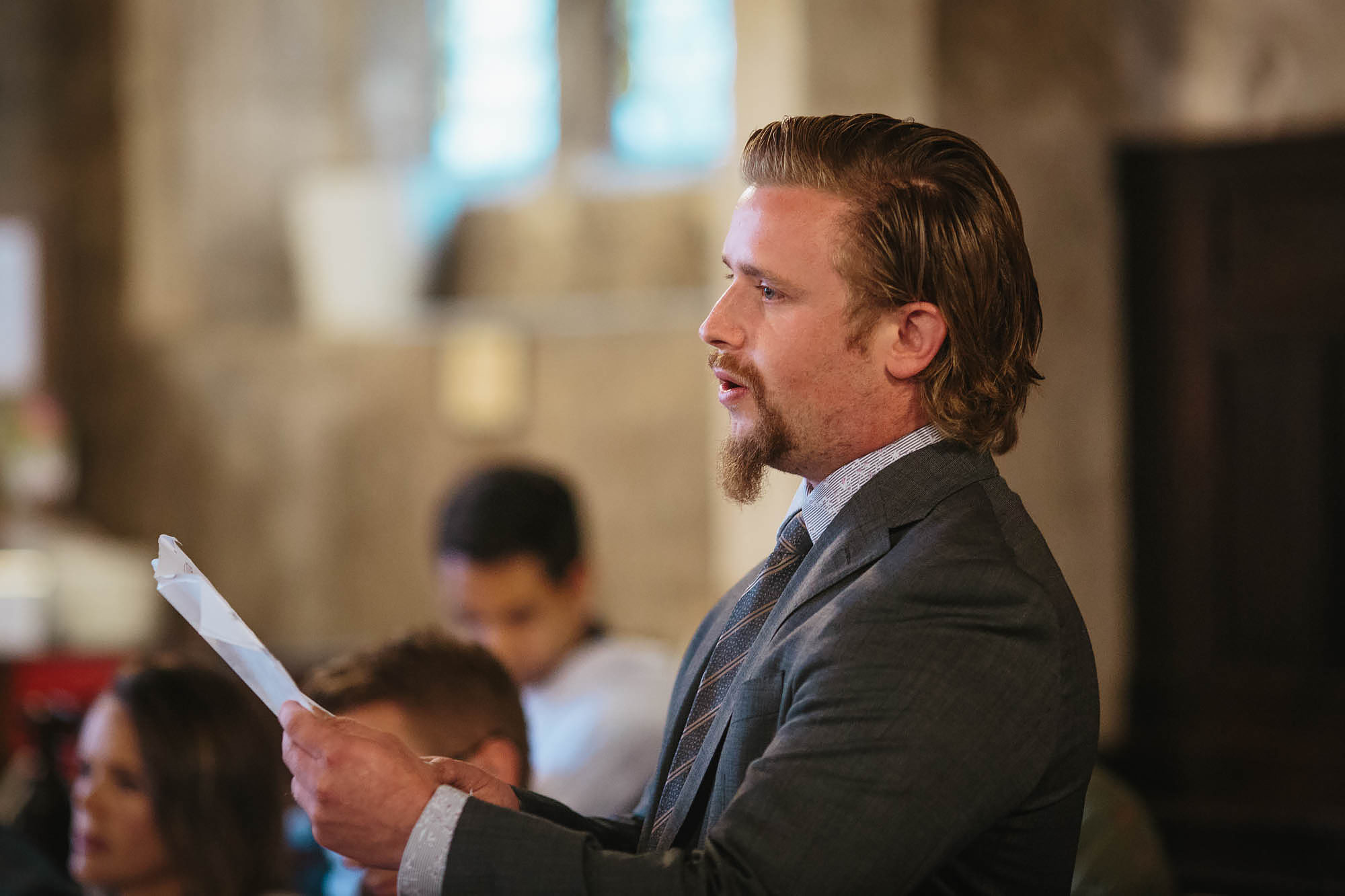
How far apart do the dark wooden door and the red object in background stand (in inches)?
156

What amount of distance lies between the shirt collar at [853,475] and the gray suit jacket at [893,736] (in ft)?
0.05

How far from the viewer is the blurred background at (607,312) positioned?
4770 millimetres

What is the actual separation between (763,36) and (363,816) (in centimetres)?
381

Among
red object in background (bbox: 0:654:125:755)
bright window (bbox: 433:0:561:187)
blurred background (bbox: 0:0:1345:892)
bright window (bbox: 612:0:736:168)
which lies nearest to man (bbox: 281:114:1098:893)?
blurred background (bbox: 0:0:1345:892)

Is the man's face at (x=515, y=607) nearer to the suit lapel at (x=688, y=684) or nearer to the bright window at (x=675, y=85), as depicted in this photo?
the suit lapel at (x=688, y=684)

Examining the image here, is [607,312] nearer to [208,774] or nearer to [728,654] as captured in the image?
[208,774]

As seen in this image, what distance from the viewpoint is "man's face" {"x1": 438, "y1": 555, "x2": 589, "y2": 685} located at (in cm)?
294

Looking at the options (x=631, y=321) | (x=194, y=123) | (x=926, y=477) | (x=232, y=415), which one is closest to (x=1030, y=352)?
(x=926, y=477)

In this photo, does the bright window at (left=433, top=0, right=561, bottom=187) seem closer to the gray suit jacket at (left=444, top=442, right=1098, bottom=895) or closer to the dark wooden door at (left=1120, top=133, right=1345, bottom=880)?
the dark wooden door at (left=1120, top=133, right=1345, bottom=880)

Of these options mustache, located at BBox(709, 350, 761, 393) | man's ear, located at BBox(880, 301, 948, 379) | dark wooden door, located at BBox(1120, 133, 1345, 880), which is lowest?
dark wooden door, located at BBox(1120, 133, 1345, 880)

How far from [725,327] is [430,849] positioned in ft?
1.87

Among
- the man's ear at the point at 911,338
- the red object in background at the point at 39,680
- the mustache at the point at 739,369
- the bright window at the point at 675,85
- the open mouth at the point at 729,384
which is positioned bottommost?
the red object in background at the point at 39,680

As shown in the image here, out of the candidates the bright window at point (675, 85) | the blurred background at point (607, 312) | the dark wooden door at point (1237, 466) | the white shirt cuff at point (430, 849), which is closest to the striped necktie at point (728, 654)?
the white shirt cuff at point (430, 849)

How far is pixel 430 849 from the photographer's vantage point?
1.19 meters
